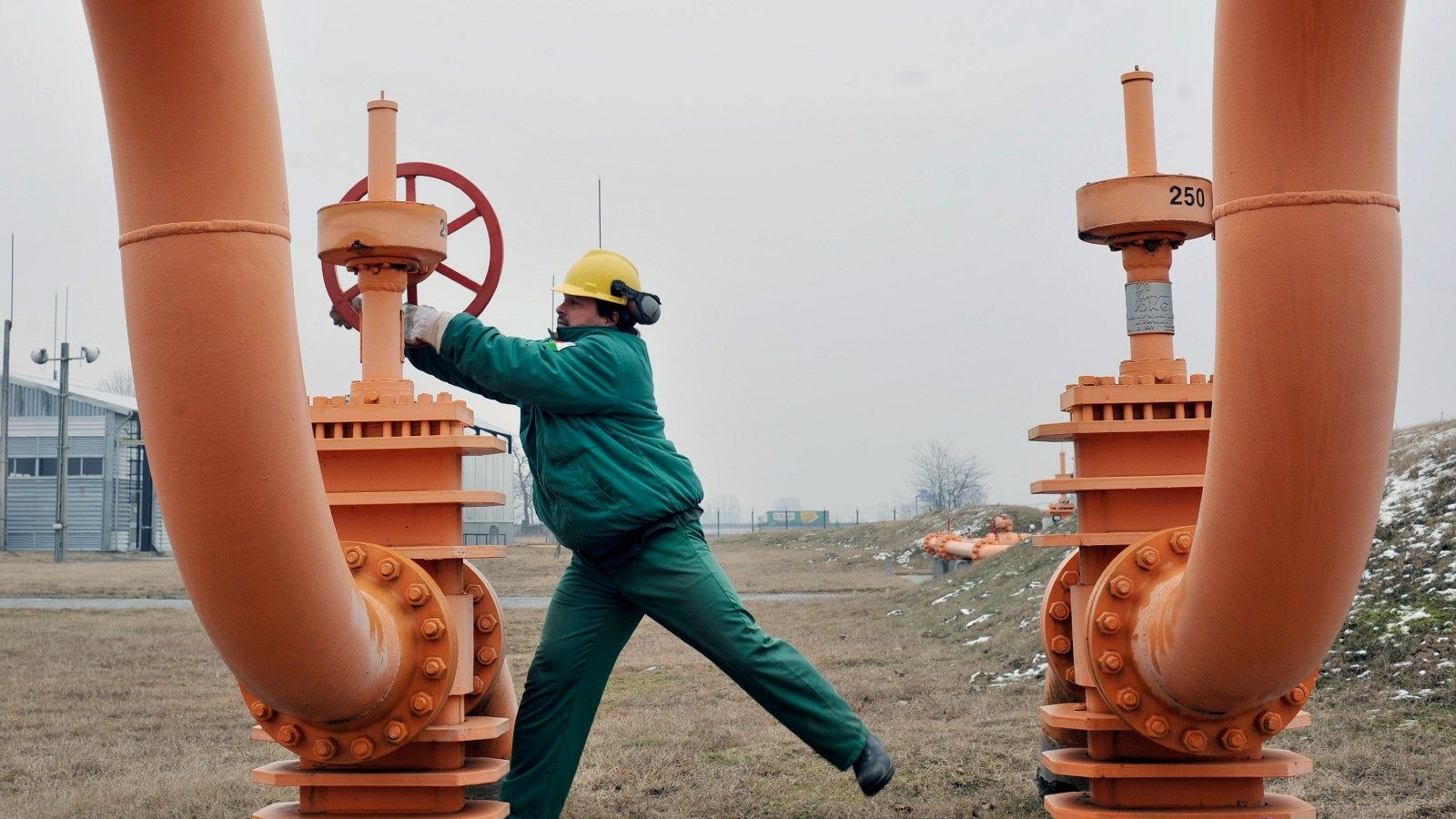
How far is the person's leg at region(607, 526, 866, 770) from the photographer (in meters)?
3.51

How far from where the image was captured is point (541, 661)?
3.76 meters

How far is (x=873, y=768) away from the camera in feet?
11.4

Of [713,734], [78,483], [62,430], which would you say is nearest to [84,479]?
[78,483]

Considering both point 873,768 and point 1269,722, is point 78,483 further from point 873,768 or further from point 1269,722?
point 1269,722

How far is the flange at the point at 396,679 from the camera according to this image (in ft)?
10.3

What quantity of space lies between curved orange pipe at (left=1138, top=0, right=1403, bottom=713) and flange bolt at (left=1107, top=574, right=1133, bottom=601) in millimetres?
649

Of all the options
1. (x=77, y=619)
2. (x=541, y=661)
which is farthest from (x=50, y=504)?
(x=541, y=661)

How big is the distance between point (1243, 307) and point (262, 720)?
235cm

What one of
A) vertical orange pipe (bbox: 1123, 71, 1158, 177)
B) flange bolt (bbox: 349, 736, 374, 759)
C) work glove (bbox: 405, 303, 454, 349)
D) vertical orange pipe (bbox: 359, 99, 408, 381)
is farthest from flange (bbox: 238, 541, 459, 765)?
vertical orange pipe (bbox: 1123, 71, 1158, 177)

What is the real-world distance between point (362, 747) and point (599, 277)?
4.76ft

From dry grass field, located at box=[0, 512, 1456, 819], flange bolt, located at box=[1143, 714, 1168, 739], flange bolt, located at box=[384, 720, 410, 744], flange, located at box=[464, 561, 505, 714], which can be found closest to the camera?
flange bolt, located at box=[1143, 714, 1168, 739]

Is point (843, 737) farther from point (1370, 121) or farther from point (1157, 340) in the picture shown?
point (1370, 121)

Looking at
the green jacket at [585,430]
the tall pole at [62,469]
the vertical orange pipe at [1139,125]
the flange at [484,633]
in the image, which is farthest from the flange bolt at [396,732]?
the tall pole at [62,469]

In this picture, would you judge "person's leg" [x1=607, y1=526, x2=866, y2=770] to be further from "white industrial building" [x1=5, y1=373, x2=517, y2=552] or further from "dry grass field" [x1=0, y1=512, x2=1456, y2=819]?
"white industrial building" [x1=5, y1=373, x2=517, y2=552]
